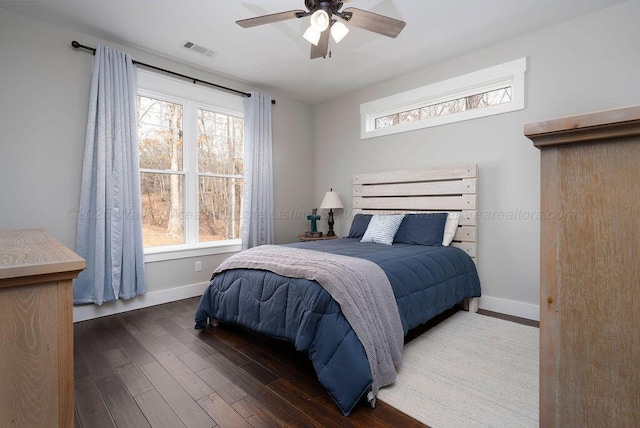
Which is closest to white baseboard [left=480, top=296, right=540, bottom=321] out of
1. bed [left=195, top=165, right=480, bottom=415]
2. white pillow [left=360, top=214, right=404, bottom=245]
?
bed [left=195, top=165, right=480, bottom=415]

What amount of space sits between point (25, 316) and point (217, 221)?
3.40 meters

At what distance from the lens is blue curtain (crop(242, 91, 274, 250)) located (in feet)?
13.3

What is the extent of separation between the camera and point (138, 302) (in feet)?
10.6

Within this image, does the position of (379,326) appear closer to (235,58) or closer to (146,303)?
(146,303)

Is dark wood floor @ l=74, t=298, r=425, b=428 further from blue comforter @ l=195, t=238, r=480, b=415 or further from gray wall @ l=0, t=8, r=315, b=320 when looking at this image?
gray wall @ l=0, t=8, r=315, b=320

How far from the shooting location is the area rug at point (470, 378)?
1611 mm

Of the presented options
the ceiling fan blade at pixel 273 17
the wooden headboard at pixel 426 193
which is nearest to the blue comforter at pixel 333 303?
the wooden headboard at pixel 426 193

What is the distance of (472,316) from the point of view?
3057 millimetres

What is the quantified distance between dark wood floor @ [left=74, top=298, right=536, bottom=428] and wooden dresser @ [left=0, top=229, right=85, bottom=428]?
3.37 ft

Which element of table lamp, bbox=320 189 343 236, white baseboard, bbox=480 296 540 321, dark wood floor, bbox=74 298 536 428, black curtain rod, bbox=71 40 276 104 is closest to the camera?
dark wood floor, bbox=74 298 536 428

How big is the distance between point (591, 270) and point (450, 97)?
Result: 11.7 feet

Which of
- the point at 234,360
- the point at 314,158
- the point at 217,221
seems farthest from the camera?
the point at 314,158

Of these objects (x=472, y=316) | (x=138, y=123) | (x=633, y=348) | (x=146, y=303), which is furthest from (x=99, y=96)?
(x=472, y=316)

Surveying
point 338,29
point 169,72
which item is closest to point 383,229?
point 338,29
